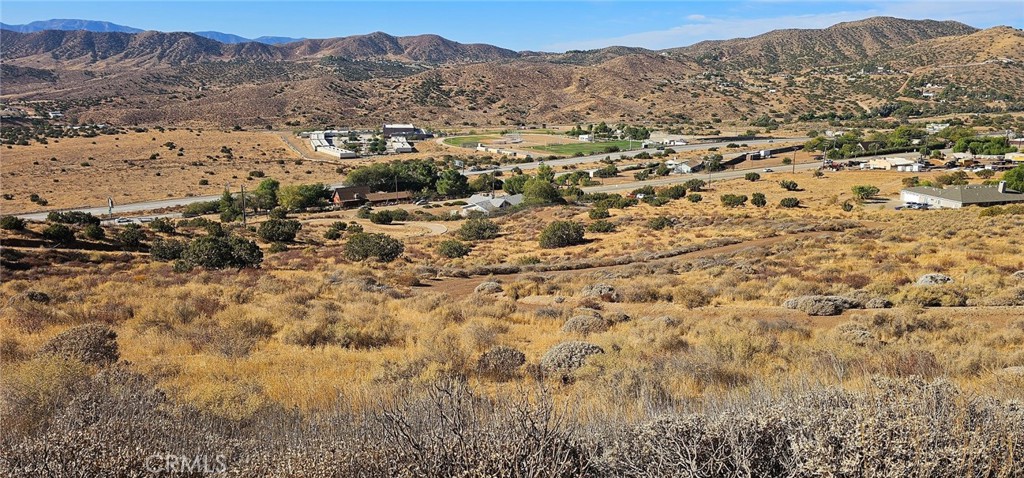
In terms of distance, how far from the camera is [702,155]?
93.7 m

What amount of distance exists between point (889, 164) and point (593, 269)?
66191mm

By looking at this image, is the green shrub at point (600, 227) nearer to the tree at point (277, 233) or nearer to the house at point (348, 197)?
the tree at point (277, 233)

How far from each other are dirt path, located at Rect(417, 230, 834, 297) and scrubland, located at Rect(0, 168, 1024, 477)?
0.30m

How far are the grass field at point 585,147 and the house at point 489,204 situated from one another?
41.1m

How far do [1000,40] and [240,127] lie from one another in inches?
7693

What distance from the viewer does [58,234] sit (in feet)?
108

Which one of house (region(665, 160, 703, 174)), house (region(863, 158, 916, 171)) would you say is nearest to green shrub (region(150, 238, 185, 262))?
house (region(665, 160, 703, 174))

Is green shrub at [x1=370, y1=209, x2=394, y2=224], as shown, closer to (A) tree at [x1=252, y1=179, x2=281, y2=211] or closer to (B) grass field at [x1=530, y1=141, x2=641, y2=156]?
(A) tree at [x1=252, y1=179, x2=281, y2=211]

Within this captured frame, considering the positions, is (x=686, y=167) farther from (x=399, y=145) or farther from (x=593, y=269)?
(x=593, y=269)

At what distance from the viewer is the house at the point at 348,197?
213 feet

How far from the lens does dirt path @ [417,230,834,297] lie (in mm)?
22172

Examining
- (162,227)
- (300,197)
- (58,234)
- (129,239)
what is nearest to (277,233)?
(129,239)

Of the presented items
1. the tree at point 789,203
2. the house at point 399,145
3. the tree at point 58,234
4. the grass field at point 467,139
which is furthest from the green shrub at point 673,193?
the grass field at point 467,139

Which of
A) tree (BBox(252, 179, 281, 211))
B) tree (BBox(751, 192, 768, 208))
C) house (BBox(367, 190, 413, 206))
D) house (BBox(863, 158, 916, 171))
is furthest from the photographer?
house (BBox(863, 158, 916, 171))
